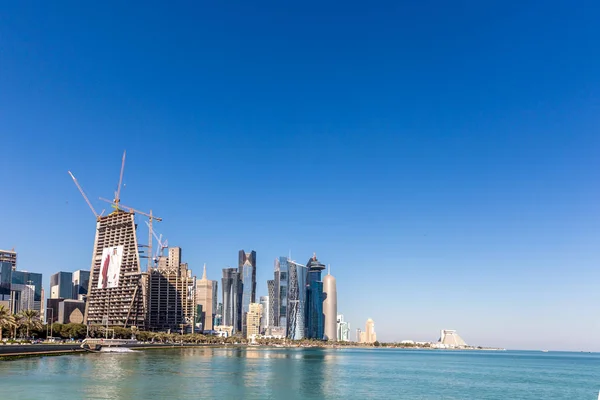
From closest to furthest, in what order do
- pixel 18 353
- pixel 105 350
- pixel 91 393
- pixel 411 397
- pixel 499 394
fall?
pixel 91 393 < pixel 411 397 < pixel 499 394 < pixel 18 353 < pixel 105 350

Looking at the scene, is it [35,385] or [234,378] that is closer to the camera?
[35,385]

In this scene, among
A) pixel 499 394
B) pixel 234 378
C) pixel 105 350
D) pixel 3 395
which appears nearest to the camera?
pixel 3 395

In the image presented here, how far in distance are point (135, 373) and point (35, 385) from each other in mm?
29662

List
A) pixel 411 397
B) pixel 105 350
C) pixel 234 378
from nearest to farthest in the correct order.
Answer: pixel 411 397
pixel 234 378
pixel 105 350

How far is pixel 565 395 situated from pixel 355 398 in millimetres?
41320

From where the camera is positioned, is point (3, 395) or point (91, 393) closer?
point (3, 395)

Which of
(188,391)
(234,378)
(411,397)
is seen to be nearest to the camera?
(188,391)

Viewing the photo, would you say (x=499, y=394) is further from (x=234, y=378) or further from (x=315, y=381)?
(x=234, y=378)

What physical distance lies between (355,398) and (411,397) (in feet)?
30.8

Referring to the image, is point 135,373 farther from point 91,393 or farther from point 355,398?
point 355,398

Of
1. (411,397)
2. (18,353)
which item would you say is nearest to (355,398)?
(411,397)

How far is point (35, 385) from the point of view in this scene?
7888cm

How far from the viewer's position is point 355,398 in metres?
83.6

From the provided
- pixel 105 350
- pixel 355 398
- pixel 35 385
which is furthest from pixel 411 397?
pixel 105 350
